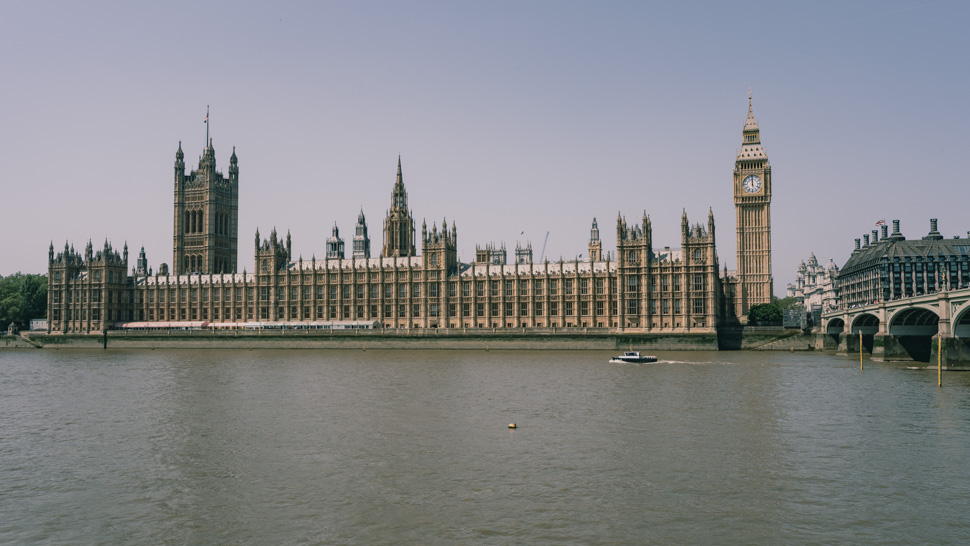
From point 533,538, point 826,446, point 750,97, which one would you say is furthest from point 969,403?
point 750,97

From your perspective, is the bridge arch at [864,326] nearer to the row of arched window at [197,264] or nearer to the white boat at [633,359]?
the white boat at [633,359]

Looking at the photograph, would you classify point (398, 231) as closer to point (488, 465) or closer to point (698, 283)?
point (698, 283)

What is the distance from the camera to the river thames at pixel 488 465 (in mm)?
22719

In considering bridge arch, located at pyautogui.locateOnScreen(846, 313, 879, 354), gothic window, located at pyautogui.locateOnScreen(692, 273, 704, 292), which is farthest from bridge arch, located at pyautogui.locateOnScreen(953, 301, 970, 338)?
gothic window, located at pyautogui.locateOnScreen(692, 273, 704, 292)

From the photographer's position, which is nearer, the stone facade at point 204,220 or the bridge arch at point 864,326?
the bridge arch at point 864,326

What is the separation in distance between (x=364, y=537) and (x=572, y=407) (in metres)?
26.2

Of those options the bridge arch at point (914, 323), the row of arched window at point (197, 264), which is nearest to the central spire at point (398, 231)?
the row of arched window at point (197, 264)

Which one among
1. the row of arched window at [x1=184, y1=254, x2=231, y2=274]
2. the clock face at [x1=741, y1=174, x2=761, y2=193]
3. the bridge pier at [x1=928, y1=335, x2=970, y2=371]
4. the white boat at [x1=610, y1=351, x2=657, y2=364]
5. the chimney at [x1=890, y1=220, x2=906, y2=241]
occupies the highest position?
the clock face at [x1=741, y1=174, x2=761, y2=193]

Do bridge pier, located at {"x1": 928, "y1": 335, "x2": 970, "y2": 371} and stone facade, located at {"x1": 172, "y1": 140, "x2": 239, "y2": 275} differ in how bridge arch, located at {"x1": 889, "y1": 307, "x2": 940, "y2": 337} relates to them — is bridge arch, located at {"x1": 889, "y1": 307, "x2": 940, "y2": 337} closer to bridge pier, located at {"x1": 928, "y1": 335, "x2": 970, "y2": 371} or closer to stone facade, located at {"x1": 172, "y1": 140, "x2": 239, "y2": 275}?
bridge pier, located at {"x1": 928, "y1": 335, "x2": 970, "y2": 371}

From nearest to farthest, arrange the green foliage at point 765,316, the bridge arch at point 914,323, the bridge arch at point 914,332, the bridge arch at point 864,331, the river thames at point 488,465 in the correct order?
the river thames at point 488,465
the bridge arch at point 914,332
the bridge arch at point 914,323
the bridge arch at point 864,331
the green foliage at point 765,316

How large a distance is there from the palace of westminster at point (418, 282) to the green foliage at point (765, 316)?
3.82 meters

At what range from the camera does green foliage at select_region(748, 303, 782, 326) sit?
13100 centimetres

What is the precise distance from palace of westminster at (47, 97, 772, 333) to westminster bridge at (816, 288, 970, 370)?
738 inches

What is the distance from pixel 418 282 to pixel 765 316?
6232 centimetres
